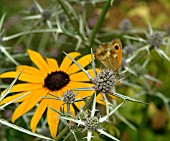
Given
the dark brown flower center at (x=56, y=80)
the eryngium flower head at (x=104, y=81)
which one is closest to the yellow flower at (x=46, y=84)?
the dark brown flower center at (x=56, y=80)

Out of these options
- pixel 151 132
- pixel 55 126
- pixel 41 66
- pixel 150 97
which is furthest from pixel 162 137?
pixel 55 126

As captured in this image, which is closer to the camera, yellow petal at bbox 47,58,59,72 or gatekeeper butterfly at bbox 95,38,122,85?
gatekeeper butterfly at bbox 95,38,122,85

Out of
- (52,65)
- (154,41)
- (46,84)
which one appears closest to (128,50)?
(154,41)

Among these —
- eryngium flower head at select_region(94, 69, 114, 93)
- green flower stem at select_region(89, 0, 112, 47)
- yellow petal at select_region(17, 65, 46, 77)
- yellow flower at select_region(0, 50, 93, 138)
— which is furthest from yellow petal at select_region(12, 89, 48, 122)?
green flower stem at select_region(89, 0, 112, 47)

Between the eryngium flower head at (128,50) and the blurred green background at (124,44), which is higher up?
the blurred green background at (124,44)

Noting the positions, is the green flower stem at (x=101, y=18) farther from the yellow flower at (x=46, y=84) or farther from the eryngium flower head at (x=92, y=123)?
the eryngium flower head at (x=92, y=123)

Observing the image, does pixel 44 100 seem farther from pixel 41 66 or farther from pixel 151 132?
pixel 151 132

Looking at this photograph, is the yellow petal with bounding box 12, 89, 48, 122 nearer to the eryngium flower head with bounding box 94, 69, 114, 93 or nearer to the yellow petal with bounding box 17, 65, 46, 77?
the yellow petal with bounding box 17, 65, 46, 77
